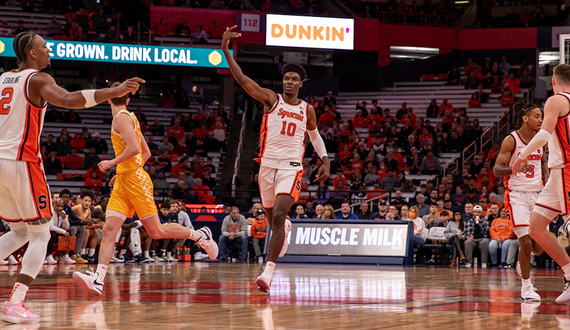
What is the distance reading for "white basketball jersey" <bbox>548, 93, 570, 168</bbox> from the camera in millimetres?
6434

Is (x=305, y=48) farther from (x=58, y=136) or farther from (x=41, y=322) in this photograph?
(x=41, y=322)

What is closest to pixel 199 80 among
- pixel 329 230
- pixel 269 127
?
pixel 329 230

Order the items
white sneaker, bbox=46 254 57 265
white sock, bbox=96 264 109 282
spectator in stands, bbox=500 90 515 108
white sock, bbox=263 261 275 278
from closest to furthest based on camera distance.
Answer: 1. white sock, bbox=96 264 109 282
2. white sock, bbox=263 261 275 278
3. white sneaker, bbox=46 254 57 265
4. spectator in stands, bbox=500 90 515 108

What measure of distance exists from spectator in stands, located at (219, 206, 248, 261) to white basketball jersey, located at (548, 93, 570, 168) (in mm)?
10616

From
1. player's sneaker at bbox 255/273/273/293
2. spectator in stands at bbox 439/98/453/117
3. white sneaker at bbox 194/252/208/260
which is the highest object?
spectator in stands at bbox 439/98/453/117

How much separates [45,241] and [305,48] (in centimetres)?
2295

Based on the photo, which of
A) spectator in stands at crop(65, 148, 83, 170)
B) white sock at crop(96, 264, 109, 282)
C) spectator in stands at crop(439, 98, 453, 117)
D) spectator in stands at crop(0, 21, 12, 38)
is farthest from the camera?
spectator in stands at crop(439, 98, 453, 117)

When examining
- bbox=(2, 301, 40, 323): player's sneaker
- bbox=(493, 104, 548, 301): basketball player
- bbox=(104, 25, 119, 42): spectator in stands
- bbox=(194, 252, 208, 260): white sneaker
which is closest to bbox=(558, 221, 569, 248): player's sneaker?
bbox=(493, 104, 548, 301): basketball player

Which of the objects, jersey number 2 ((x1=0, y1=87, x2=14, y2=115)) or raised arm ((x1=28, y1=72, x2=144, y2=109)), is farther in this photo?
jersey number 2 ((x1=0, y1=87, x2=14, y2=115))

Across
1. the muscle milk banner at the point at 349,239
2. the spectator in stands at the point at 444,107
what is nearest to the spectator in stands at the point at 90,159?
the muscle milk banner at the point at 349,239

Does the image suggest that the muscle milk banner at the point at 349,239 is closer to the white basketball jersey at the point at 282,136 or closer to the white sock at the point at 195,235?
the white sock at the point at 195,235

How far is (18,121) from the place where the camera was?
5.01 meters

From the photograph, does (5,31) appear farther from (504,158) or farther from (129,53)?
(504,158)

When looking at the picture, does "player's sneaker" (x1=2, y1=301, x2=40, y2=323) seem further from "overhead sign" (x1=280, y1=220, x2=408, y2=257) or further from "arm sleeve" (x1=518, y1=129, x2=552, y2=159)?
Answer: "overhead sign" (x1=280, y1=220, x2=408, y2=257)
